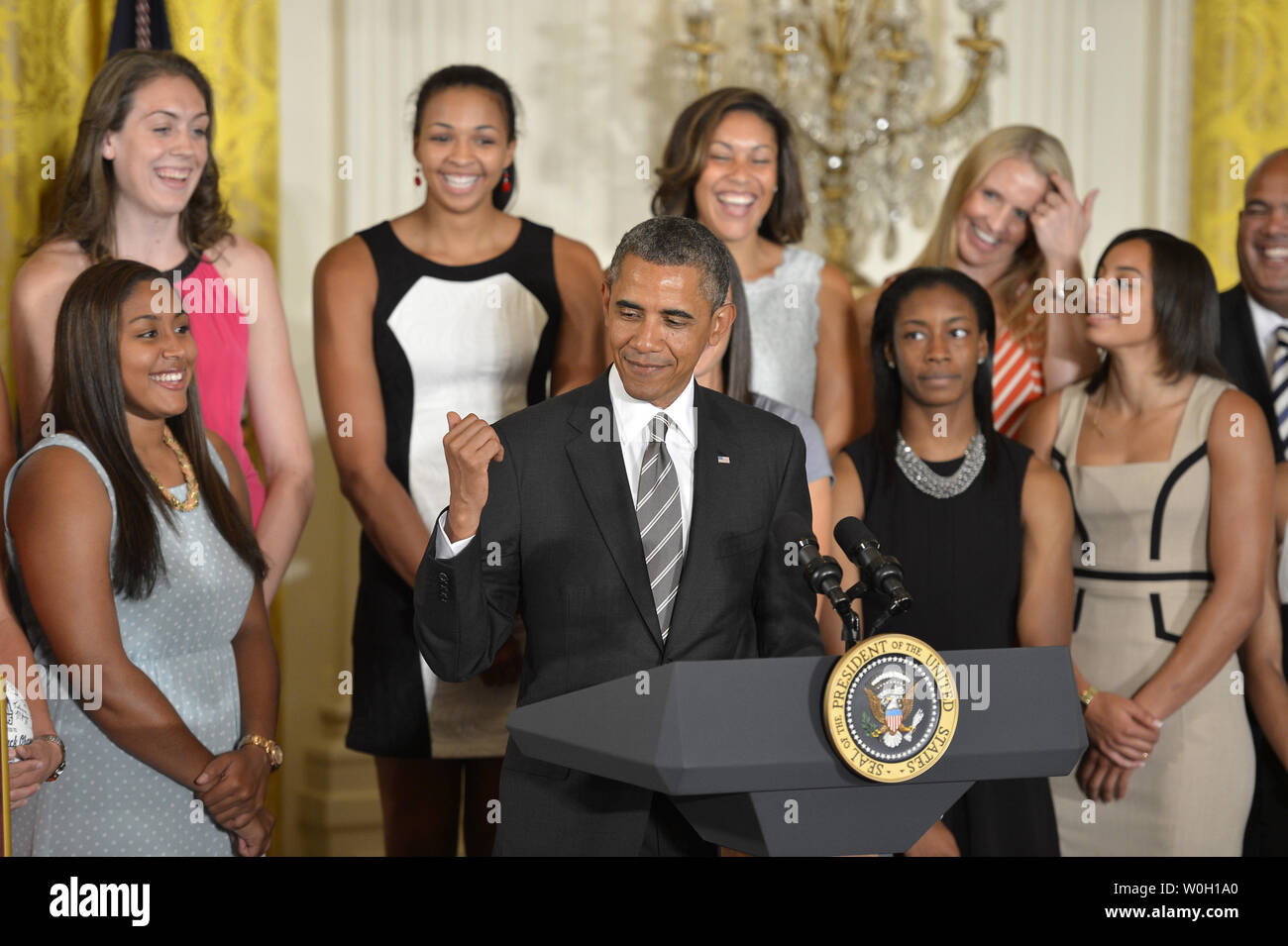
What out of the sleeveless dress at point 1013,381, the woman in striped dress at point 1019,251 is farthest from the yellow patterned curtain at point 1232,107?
the sleeveless dress at point 1013,381

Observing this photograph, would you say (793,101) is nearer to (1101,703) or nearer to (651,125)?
(651,125)

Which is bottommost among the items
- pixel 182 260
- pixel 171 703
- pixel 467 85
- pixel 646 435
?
pixel 171 703

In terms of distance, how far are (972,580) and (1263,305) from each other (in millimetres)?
1403

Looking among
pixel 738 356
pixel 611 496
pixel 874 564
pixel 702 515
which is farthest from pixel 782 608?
pixel 738 356

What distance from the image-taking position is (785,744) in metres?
1.86

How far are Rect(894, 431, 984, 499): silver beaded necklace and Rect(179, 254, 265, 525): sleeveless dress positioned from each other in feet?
5.08

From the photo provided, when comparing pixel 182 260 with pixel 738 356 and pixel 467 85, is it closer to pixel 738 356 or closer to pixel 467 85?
pixel 467 85

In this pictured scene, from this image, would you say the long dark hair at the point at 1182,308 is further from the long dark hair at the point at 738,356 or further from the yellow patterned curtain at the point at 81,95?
the yellow patterned curtain at the point at 81,95

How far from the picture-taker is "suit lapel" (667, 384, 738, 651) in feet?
7.52

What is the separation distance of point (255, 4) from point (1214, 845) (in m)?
3.50

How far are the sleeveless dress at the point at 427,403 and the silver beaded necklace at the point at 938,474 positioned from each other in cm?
98

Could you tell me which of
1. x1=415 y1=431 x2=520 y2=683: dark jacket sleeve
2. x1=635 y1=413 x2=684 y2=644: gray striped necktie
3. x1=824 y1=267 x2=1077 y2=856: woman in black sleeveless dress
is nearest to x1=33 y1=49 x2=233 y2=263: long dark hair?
x1=415 y1=431 x2=520 y2=683: dark jacket sleeve

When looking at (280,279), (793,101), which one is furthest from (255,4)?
(793,101)

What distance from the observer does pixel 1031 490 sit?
132 inches
